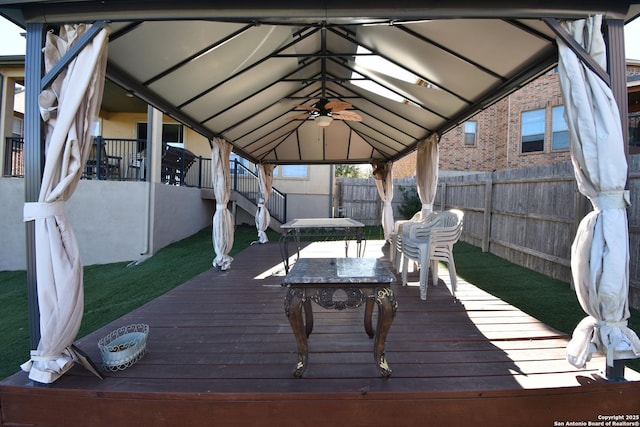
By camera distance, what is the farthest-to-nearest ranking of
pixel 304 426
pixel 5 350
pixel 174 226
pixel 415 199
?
pixel 415 199 → pixel 174 226 → pixel 5 350 → pixel 304 426

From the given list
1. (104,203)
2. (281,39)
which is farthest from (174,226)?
(281,39)

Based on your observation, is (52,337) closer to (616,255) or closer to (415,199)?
(616,255)

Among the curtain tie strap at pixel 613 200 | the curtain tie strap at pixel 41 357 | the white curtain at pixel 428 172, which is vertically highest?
the white curtain at pixel 428 172

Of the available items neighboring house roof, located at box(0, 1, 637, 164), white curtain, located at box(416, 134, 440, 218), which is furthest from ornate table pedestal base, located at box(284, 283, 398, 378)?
white curtain, located at box(416, 134, 440, 218)

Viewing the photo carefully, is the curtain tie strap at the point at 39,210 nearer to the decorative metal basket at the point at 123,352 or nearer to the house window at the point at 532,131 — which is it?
the decorative metal basket at the point at 123,352

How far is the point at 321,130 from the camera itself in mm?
7945

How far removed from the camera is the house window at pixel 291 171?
12.8 metres

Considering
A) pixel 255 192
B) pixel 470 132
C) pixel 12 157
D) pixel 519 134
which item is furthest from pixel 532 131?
pixel 12 157

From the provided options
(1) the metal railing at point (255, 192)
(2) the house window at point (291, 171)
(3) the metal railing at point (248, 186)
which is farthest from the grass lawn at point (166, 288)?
(2) the house window at point (291, 171)

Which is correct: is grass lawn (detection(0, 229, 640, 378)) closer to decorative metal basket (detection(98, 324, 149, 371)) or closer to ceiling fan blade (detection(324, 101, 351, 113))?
decorative metal basket (detection(98, 324, 149, 371))

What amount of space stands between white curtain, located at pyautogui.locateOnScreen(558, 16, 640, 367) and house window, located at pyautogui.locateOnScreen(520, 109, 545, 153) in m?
11.2

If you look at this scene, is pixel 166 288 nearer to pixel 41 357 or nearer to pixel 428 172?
pixel 41 357

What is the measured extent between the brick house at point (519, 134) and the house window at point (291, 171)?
18.1 feet

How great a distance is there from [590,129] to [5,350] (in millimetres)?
5215
